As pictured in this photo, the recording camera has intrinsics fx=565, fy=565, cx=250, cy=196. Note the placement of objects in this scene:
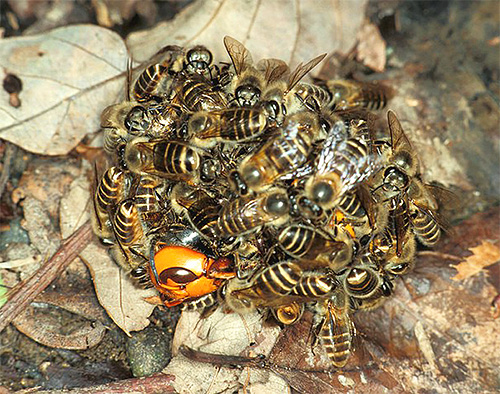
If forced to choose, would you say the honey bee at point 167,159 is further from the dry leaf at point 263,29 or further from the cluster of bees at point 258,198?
the dry leaf at point 263,29

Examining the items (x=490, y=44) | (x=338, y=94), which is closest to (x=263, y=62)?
(x=338, y=94)

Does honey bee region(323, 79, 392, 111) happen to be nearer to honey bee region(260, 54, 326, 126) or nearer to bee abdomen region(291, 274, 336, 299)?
honey bee region(260, 54, 326, 126)

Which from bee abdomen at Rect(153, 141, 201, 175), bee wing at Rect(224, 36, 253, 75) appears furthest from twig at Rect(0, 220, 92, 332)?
bee wing at Rect(224, 36, 253, 75)

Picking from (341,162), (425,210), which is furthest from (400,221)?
(341,162)

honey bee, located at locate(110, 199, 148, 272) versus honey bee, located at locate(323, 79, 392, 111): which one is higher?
honey bee, located at locate(323, 79, 392, 111)

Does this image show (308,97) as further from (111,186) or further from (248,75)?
(111,186)
